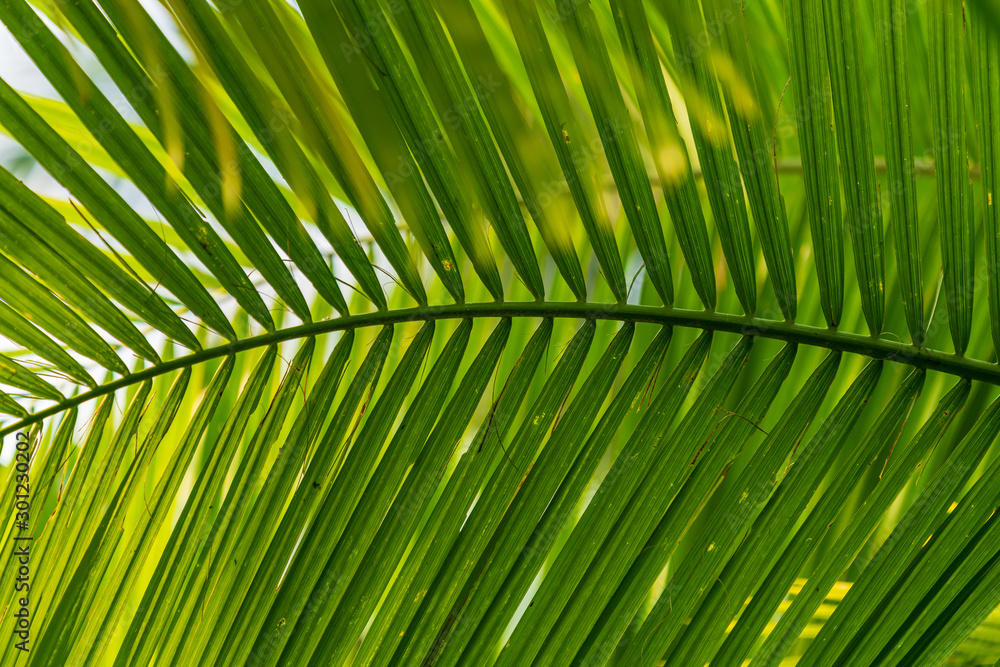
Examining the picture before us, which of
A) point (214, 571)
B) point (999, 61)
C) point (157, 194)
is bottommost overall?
point (214, 571)

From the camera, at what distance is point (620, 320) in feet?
2.85

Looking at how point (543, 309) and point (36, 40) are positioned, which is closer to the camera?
point (36, 40)

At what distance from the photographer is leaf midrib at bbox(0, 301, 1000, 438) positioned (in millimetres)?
775

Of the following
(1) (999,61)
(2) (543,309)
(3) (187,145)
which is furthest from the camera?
(2) (543,309)

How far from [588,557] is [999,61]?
27.9 inches

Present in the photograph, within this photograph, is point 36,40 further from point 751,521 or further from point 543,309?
point 751,521

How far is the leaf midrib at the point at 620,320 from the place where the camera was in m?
0.77

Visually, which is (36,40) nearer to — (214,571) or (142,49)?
(142,49)

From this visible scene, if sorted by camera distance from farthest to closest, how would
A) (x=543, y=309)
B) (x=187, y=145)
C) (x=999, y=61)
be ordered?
(x=543, y=309) < (x=187, y=145) < (x=999, y=61)

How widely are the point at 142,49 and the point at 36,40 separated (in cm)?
11

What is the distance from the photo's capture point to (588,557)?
823mm

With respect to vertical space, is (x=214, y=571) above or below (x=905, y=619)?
below

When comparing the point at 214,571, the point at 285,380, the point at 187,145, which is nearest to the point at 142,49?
the point at 187,145

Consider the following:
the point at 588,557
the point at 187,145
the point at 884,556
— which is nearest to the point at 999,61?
the point at 884,556
